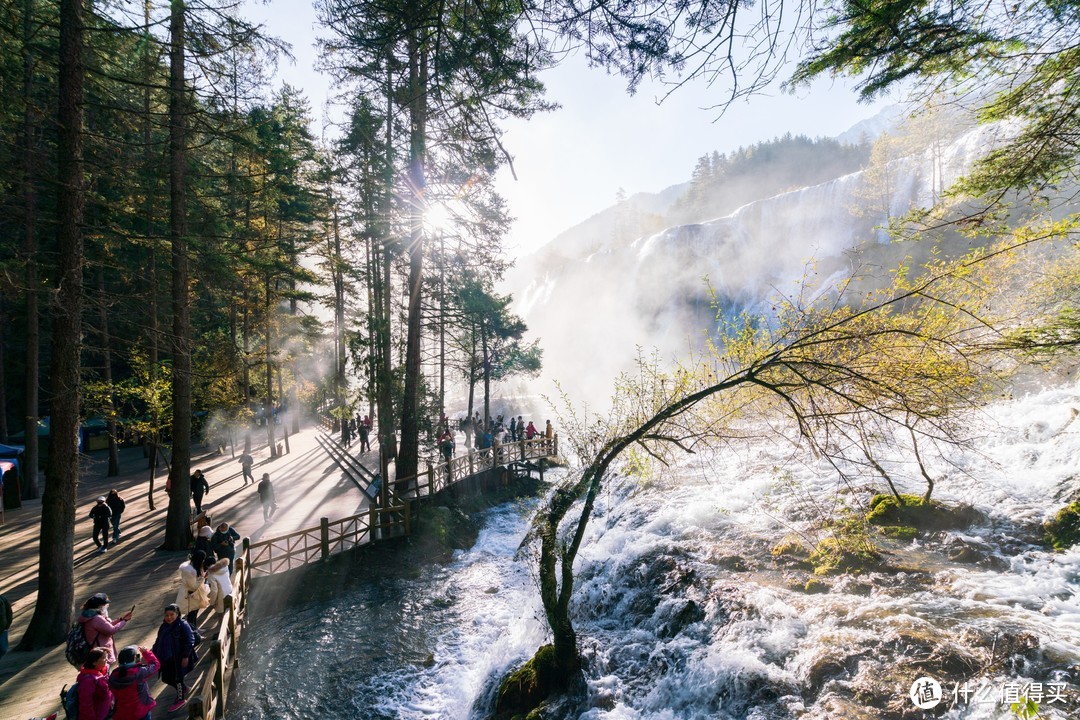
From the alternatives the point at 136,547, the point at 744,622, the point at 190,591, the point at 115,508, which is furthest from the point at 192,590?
the point at 744,622

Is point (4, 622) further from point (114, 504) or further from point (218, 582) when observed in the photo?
point (114, 504)

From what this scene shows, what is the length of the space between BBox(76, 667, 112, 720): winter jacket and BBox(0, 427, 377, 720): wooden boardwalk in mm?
1684

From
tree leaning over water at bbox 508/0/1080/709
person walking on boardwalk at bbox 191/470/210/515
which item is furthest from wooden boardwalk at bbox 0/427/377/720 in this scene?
tree leaning over water at bbox 508/0/1080/709

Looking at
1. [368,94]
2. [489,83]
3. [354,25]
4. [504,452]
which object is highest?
[368,94]

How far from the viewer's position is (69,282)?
7391 millimetres

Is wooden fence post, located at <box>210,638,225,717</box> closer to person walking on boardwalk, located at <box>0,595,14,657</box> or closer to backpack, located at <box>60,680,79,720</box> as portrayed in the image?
backpack, located at <box>60,680,79,720</box>

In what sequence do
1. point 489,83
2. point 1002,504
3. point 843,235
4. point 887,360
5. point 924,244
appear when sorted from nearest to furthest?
point 489,83 → point 887,360 → point 1002,504 → point 924,244 → point 843,235

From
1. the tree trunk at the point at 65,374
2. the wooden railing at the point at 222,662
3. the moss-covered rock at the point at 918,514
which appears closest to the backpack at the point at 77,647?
the wooden railing at the point at 222,662

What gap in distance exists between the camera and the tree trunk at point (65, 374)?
7297 millimetres

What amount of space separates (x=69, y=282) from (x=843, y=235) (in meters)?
67.4

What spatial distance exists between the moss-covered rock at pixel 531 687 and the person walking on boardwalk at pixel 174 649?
5.06 metres

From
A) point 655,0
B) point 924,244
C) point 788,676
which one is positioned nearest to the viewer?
point 655,0

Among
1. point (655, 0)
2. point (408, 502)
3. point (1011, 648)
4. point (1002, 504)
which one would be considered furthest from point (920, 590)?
point (408, 502)

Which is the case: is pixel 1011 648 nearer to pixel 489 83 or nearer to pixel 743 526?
pixel 743 526
